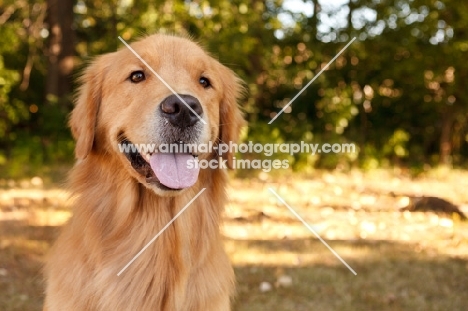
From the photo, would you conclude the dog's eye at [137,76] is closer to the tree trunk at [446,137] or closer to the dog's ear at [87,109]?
the dog's ear at [87,109]

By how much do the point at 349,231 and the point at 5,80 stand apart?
256 inches

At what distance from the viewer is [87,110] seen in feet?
9.87

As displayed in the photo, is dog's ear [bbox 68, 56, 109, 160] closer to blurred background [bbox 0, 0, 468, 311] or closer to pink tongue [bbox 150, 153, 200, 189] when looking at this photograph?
pink tongue [bbox 150, 153, 200, 189]

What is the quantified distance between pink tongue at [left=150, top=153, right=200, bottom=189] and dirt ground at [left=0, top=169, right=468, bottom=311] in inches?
29.0

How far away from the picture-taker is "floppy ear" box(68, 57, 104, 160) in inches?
115

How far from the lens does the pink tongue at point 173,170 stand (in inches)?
105

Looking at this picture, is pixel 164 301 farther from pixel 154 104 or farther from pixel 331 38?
pixel 331 38

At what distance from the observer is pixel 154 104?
8.75ft

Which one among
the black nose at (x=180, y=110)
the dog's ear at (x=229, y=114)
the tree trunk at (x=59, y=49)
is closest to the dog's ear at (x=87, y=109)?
the black nose at (x=180, y=110)

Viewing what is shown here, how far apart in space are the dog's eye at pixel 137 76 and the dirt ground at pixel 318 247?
2.66 feet

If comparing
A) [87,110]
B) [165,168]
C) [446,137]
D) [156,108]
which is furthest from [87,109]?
[446,137]

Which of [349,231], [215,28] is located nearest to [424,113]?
[215,28]

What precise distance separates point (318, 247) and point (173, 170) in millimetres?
3238

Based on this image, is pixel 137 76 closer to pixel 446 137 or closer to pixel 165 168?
pixel 165 168
